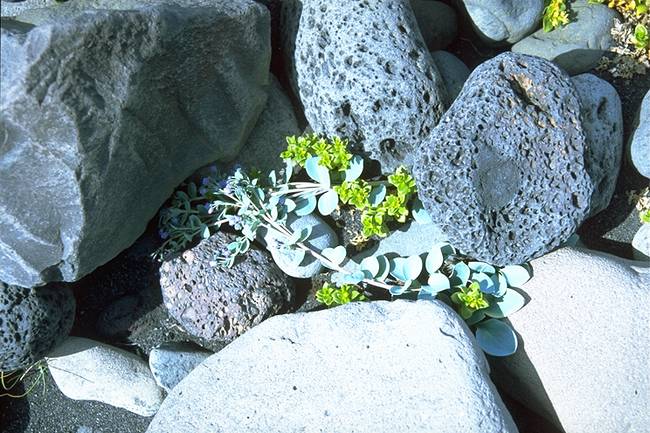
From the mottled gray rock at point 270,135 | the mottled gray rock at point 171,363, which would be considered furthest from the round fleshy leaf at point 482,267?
the mottled gray rock at point 171,363

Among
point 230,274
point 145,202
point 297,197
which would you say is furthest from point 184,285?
point 297,197

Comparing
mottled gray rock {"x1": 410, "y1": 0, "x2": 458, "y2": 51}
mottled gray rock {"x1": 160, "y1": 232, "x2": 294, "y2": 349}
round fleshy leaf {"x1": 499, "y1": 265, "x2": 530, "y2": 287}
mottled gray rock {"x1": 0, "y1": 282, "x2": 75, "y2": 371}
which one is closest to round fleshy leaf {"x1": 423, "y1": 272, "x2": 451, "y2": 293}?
round fleshy leaf {"x1": 499, "y1": 265, "x2": 530, "y2": 287}

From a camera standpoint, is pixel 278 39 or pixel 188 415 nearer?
pixel 188 415

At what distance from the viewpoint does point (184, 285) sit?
310 centimetres

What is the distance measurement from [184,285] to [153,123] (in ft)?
2.60

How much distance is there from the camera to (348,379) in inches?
106

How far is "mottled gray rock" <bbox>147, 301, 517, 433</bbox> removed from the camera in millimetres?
2561

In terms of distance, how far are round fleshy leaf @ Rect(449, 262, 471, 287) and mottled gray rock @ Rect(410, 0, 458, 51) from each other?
3.81 feet

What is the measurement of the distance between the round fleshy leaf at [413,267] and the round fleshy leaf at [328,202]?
16.2 inches

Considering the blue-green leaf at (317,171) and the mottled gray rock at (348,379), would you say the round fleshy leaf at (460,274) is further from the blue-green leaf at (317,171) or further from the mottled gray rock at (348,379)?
the blue-green leaf at (317,171)

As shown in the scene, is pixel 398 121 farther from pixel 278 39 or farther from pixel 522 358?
pixel 522 358

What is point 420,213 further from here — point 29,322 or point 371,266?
point 29,322

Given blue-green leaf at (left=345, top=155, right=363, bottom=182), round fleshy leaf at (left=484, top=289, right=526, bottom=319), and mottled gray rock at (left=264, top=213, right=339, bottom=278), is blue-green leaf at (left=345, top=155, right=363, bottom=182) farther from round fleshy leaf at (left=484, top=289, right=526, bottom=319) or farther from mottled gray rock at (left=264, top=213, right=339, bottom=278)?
round fleshy leaf at (left=484, top=289, right=526, bottom=319)

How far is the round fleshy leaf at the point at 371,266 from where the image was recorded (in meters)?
3.05
